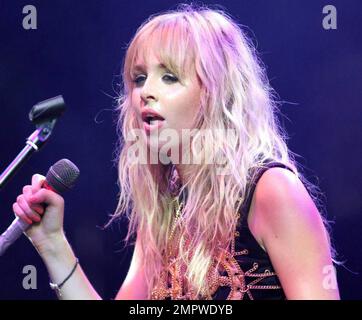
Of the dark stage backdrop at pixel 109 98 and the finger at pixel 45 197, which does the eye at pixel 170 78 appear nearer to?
the finger at pixel 45 197

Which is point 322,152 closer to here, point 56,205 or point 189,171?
point 189,171

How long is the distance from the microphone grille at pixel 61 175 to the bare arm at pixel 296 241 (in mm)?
450

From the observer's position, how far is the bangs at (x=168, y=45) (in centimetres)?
163

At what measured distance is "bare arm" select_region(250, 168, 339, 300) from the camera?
1.43m

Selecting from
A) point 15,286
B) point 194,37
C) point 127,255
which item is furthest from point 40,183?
point 15,286

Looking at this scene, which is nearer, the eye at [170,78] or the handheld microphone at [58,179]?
the handheld microphone at [58,179]

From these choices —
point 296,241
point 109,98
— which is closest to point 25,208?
point 296,241

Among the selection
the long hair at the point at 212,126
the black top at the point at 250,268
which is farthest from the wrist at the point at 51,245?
the black top at the point at 250,268

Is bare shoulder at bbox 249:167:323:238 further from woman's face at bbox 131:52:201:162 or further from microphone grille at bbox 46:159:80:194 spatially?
microphone grille at bbox 46:159:80:194

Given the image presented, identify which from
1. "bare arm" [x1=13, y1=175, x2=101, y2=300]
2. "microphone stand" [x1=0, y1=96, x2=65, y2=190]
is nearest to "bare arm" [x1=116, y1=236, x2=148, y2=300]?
"bare arm" [x1=13, y1=175, x2=101, y2=300]

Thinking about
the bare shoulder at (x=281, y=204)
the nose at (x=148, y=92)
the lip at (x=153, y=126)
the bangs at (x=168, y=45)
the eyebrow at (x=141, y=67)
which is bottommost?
the bare shoulder at (x=281, y=204)

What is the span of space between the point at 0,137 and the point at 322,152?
50.3 inches

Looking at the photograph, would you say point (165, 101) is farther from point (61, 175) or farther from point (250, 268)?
point (250, 268)

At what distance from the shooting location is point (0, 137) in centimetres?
262
